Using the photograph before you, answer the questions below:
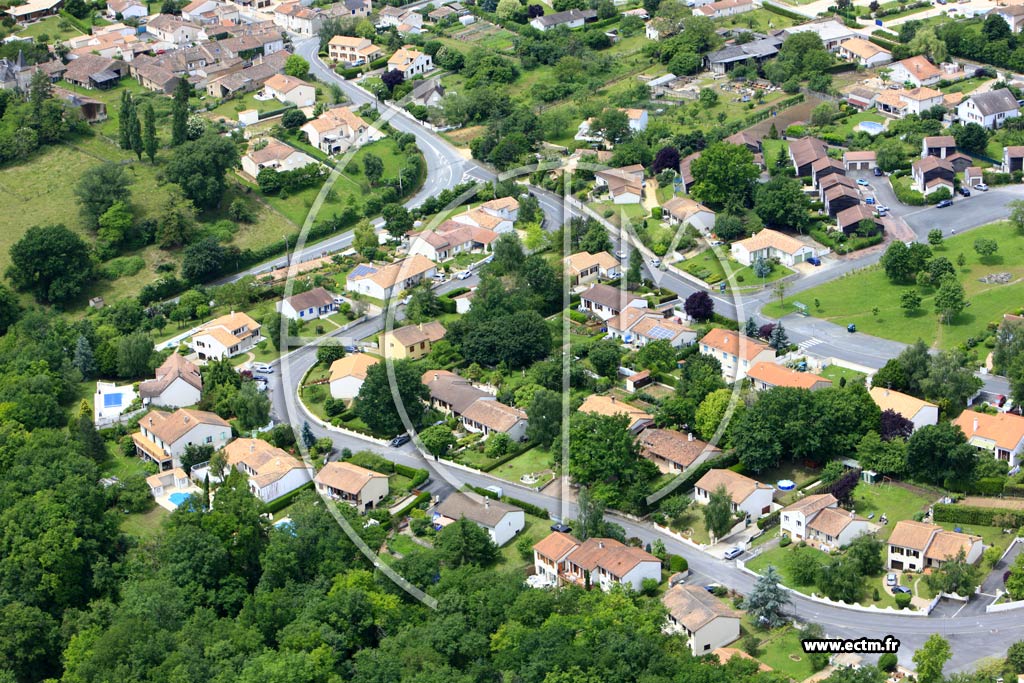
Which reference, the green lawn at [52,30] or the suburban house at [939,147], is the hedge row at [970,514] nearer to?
the suburban house at [939,147]

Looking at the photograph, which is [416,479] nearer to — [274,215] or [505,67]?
[274,215]

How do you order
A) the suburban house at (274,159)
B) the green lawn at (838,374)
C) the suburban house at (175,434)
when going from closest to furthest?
1. the suburban house at (175,434)
2. the green lawn at (838,374)
3. the suburban house at (274,159)

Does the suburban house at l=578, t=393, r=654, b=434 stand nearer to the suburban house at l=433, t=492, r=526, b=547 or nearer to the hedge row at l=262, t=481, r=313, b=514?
the suburban house at l=433, t=492, r=526, b=547

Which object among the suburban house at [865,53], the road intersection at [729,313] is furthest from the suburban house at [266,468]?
the suburban house at [865,53]

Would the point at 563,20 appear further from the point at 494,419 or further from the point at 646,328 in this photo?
the point at 494,419

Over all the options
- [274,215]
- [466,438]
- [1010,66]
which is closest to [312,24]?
[274,215]
